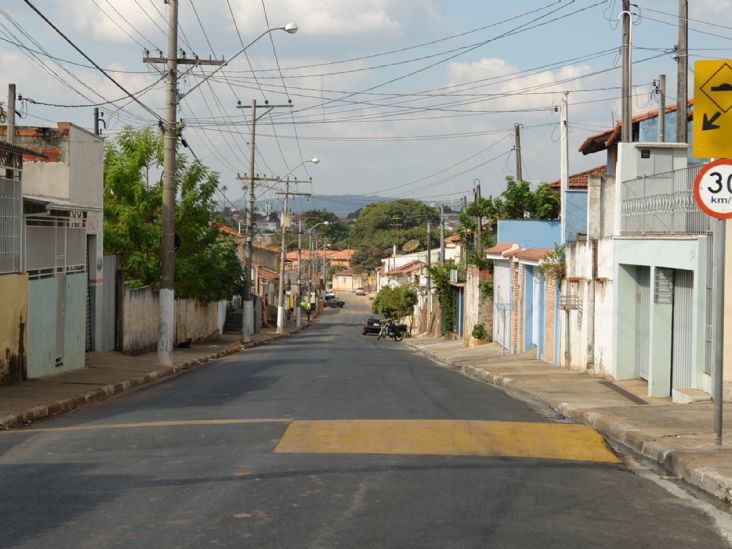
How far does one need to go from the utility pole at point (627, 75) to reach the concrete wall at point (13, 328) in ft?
46.8

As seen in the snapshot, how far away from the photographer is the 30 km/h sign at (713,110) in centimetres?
1045

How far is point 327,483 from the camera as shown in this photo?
8.78 meters

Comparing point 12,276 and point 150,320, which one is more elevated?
point 12,276

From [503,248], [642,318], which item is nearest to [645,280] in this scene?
[642,318]

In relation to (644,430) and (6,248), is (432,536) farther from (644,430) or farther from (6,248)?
(6,248)

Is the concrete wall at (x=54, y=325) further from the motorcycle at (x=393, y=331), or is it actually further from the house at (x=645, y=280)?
the motorcycle at (x=393, y=331)

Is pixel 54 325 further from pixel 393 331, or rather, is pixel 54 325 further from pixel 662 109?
pixel 393 331

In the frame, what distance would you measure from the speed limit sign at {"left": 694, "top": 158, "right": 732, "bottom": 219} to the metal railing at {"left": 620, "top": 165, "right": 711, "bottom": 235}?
16.3 ft

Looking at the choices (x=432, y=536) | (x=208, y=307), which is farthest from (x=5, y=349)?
(x=208, y=307)

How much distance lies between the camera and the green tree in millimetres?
80062

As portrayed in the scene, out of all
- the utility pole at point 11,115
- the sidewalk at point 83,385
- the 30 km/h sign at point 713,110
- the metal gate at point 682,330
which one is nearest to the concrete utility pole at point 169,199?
the sidewalk at point 83,385

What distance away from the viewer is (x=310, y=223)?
192m

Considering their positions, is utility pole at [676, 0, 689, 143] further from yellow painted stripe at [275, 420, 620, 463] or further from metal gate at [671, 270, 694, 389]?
yellow painted stripe at [275, 420, 620, 463]

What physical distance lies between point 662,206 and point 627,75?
8.46 metres
